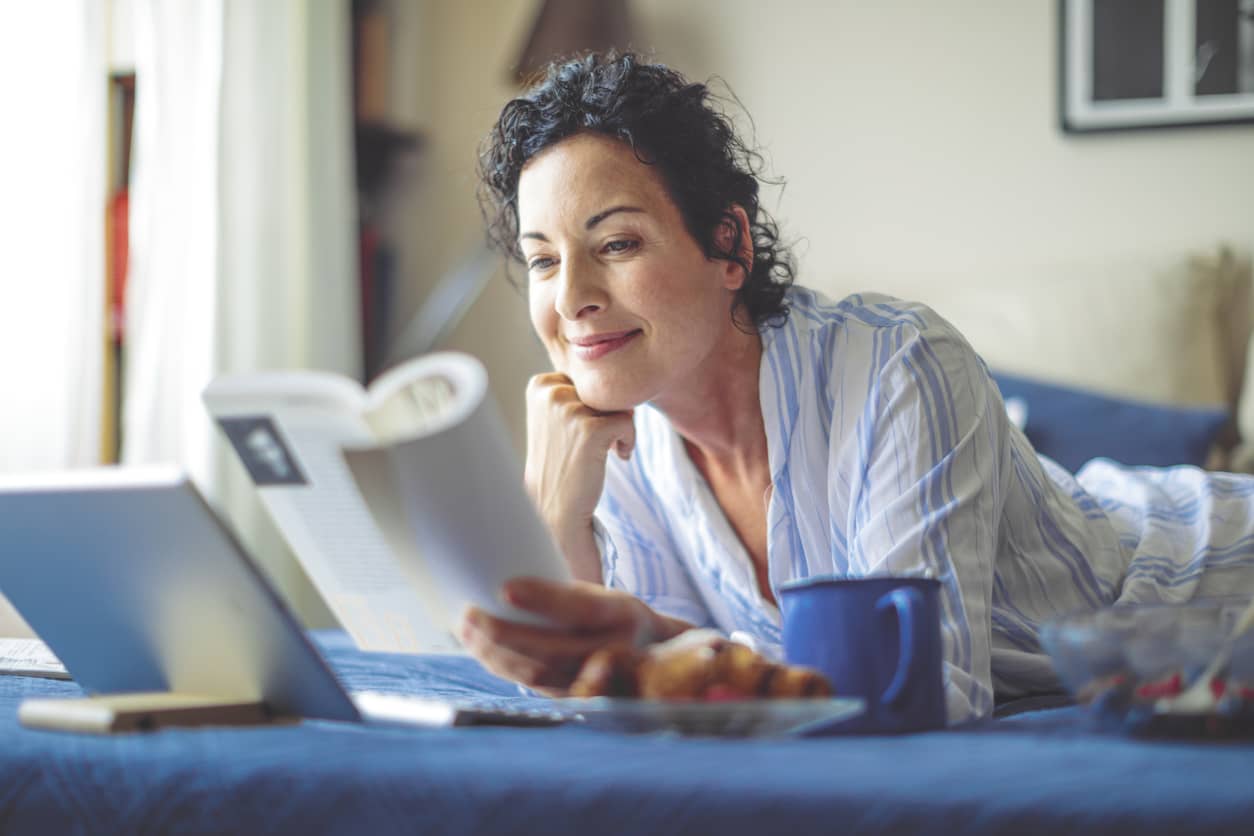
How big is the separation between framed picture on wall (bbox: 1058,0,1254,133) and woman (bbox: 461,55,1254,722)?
1.31 m

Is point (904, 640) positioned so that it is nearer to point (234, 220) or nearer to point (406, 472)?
point (406, 472)

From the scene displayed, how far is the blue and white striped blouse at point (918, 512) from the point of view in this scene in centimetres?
108

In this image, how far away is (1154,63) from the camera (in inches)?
107

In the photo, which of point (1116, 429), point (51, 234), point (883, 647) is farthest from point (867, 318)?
point (51, 234)

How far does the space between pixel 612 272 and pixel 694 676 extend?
67cm

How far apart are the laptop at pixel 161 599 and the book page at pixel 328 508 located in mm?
47

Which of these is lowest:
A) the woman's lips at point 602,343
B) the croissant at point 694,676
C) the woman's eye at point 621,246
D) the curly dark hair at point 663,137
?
the croissant at point 694,676

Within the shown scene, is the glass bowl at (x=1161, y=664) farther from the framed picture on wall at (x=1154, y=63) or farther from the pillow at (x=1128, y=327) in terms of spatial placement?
the framed picture on wall at (x=1154, y=63)

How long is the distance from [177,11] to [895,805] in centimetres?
242

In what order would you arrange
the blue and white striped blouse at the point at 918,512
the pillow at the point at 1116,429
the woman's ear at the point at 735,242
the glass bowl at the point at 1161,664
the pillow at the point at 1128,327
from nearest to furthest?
the glass bowl at the point at 1161,664 < the blue and white striped blouse at the point at 918,512 < the woman's ear at the point at 735,242 < the pillow at the point at 1116,429 < the pillow at the point at 1128,327

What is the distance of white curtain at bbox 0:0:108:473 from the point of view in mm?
2275

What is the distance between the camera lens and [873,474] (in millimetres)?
1155

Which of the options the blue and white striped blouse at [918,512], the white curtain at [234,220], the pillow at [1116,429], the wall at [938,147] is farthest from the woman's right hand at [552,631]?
the wall at [938,147]

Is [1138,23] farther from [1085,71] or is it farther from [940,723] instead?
[940,723]
